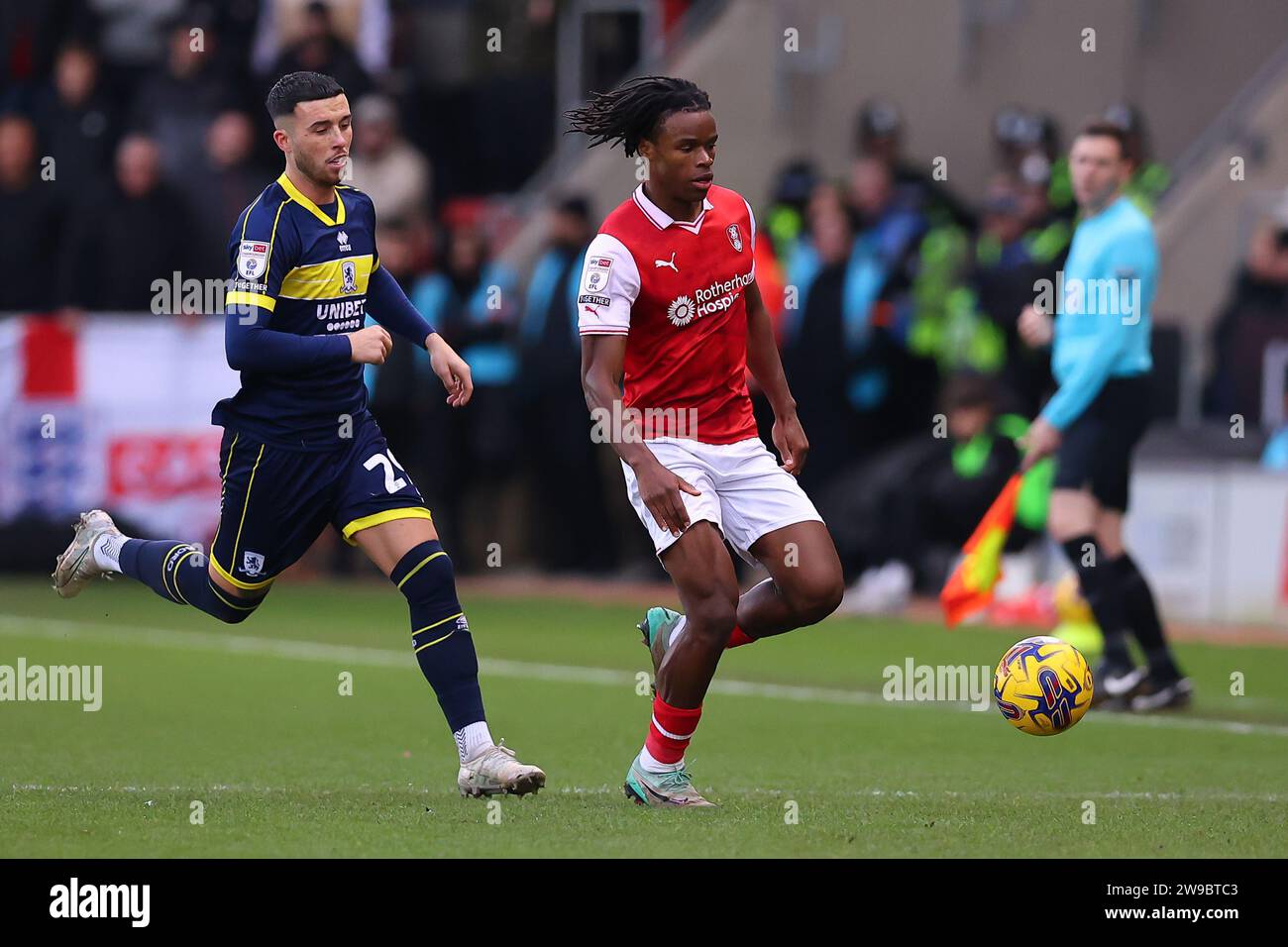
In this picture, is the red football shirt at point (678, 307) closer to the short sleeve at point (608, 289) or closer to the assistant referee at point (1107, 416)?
the short sleeve at point (608, 289)

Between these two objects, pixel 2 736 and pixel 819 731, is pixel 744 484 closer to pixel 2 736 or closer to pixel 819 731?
pixel 819 731

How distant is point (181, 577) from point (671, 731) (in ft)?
6.50

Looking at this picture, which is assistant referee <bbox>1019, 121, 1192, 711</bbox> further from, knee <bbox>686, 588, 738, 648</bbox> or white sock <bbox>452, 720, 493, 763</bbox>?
white sock <bbox>452, 720, 493, 763</bbox>

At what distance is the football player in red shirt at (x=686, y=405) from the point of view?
291 inches

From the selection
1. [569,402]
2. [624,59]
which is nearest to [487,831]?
[569,402]

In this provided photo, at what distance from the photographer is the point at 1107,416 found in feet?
34.9

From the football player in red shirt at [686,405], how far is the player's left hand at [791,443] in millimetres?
107

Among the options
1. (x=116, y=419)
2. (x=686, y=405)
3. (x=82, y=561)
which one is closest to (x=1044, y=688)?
(x=686, y=405)

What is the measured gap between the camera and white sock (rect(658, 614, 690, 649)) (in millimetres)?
7560

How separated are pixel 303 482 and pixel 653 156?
1651mm

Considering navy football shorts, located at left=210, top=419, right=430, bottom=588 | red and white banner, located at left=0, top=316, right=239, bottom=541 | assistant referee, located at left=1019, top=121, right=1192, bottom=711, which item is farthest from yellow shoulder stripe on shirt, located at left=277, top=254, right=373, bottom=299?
red and white banner, located at left=0, top=316, right=239, bottom=541

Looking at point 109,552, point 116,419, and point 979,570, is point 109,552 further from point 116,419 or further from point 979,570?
point 116,419

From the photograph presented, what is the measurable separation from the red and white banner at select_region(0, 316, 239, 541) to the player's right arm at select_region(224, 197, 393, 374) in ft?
29.0

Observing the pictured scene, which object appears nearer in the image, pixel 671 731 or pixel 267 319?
pixel 671 731
